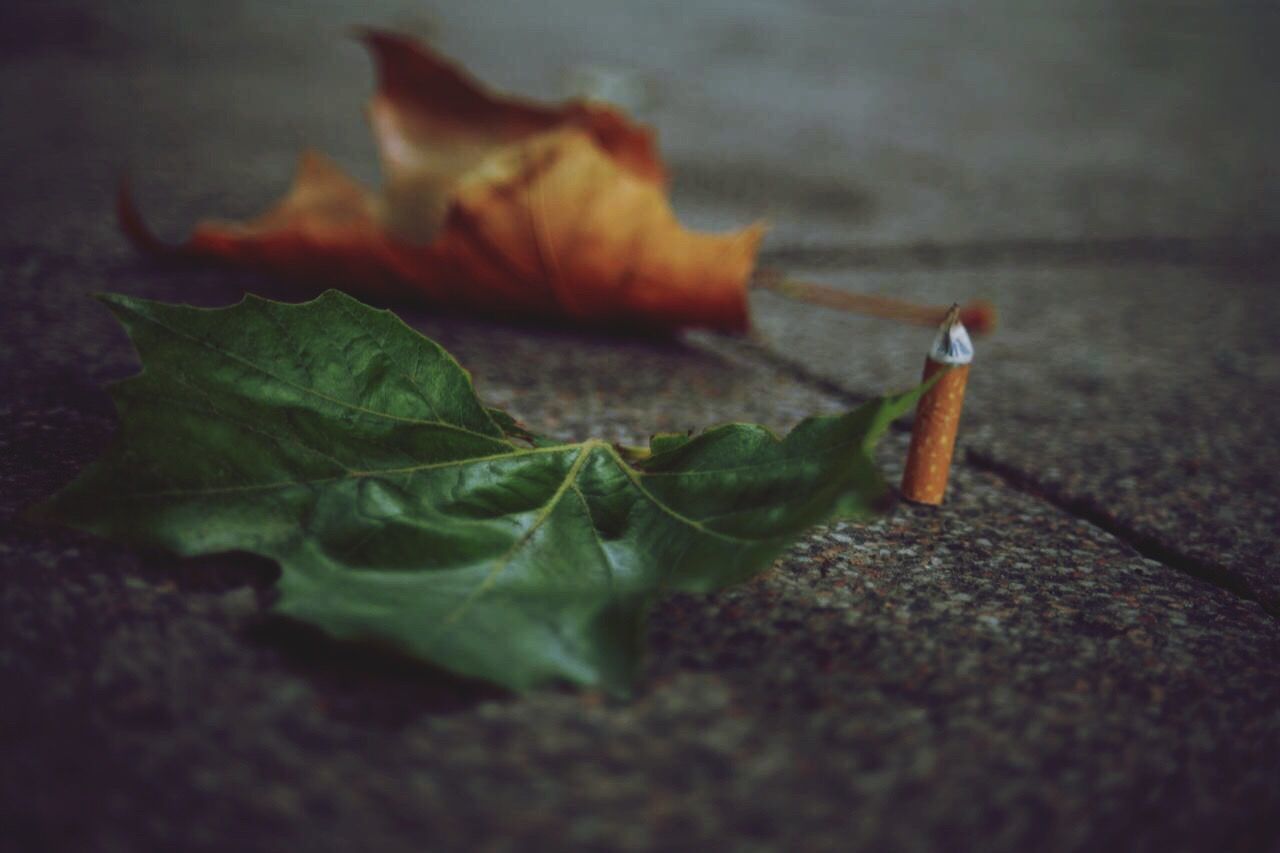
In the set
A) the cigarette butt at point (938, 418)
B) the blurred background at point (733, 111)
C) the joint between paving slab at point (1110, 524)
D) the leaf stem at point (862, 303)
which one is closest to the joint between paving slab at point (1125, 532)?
the joint between paving slab at point (1110, 524)


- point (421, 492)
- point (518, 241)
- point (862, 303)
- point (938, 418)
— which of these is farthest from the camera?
point (862, 303)

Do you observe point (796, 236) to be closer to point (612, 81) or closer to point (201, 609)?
point (612, 81)

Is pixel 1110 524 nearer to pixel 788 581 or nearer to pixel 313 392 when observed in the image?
pixel 788 581

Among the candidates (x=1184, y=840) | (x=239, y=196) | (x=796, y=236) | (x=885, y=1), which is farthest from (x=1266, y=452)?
(x=885, y=1)

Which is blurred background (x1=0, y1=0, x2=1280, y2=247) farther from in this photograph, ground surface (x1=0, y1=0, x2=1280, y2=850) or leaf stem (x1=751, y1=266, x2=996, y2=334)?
leaf stem (x1=751, y1=266, x2=996, y2=334)

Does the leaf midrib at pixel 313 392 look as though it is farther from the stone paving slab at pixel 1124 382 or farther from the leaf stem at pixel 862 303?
the leaf stem at pixel 862 303

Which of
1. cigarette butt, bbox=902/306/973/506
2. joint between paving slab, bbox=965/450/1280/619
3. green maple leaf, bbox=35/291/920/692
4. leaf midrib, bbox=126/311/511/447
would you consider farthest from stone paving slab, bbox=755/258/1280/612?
leaf midrib, bbox=126/311/511/447

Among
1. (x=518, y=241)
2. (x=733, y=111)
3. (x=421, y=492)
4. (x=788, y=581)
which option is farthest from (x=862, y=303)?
(x=733, y=111)
